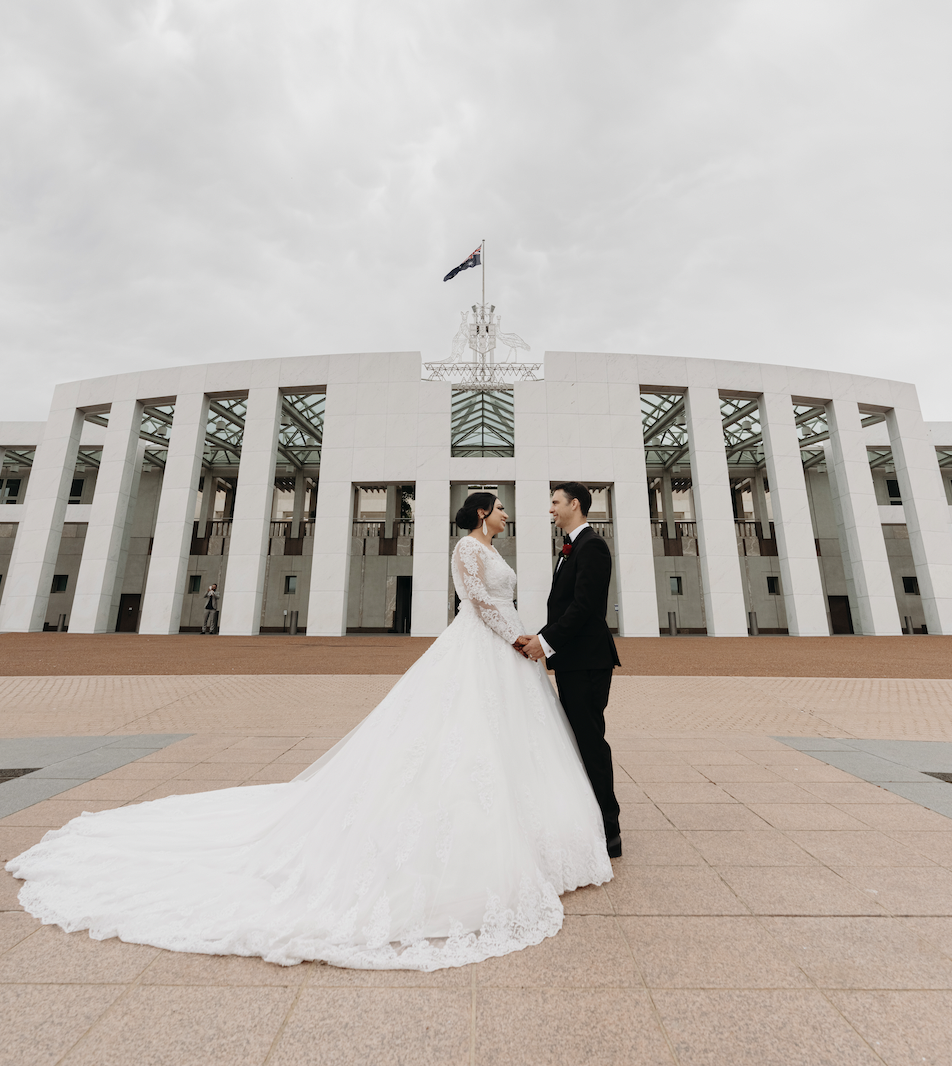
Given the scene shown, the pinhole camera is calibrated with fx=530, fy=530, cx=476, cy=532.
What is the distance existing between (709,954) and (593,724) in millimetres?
1167

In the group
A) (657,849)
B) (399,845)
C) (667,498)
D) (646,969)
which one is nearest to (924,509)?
(667,498)

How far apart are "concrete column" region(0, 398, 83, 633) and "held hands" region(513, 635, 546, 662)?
1044 inches

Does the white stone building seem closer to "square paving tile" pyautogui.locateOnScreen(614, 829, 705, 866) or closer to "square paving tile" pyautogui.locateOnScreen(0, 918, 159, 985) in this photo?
"square paving tile" pyautogui.locateOnScreen(614, 829, 705, 866)

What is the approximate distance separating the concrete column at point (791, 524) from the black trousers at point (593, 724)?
21.5 meters

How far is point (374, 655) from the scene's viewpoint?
1504 cm

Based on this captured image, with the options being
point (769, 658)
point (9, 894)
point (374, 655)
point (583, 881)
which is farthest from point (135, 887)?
point (769, 658)

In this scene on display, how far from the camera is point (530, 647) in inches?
125

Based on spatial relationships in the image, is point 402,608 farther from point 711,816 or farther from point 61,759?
point 711,816

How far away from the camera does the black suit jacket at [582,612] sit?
3.14 meters

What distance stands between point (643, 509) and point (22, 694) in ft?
63.8

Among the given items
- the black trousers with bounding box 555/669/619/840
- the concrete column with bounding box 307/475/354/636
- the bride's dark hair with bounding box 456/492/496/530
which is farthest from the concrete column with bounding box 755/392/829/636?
the bride's dark hair with bounding box 456/492/496/530

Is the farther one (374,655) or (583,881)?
(374,655)

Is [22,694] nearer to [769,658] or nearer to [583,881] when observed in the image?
[583,881]

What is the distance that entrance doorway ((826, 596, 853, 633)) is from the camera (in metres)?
31.2
